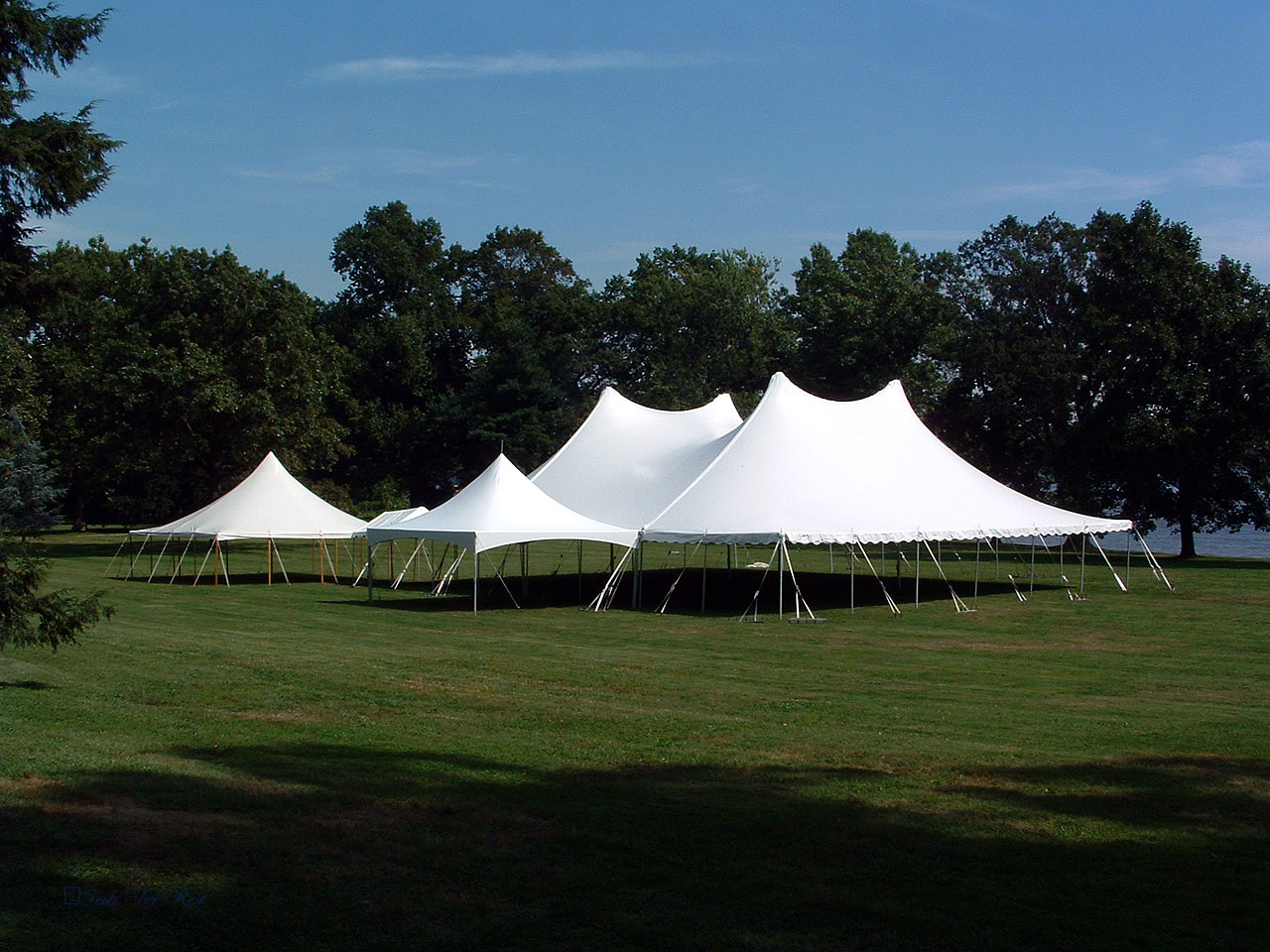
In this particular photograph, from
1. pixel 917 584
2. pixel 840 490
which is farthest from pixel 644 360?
pixel 917 584

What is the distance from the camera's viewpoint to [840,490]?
20.8 meters

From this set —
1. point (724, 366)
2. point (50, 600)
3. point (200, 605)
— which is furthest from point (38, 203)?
point (724, 366)

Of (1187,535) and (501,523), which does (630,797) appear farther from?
(1187,535)

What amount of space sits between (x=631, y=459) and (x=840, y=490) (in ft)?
17.2

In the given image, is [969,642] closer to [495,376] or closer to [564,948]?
[564,948]

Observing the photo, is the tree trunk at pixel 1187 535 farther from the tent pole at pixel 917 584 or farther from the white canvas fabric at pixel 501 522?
the white canvas fabric at pixel 501 522

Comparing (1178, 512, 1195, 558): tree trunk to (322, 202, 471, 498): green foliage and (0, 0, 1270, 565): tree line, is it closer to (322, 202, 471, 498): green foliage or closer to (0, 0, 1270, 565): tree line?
(0, 0, 1270, 565): tree line

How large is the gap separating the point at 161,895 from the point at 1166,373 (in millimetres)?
32457

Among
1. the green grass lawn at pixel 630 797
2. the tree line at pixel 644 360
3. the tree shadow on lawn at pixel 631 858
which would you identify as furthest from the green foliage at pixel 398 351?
the tree shadow on lawn at pixel 631 858

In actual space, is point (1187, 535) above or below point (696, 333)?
below

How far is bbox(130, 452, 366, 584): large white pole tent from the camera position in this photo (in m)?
26.2

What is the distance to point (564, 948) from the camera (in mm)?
3969

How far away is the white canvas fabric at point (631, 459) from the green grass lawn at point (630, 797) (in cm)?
818

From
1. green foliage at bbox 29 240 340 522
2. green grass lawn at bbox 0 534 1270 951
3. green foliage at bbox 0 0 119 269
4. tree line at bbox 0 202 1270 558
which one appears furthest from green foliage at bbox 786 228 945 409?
green foliage at bbox 0 0 119 269
